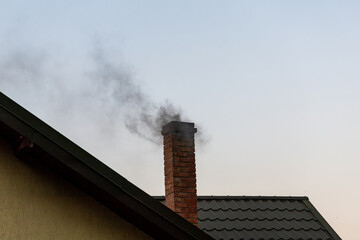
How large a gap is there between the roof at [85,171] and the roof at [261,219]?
18.4 feet

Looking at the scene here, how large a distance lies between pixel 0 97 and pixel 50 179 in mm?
1106

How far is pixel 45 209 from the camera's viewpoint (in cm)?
670

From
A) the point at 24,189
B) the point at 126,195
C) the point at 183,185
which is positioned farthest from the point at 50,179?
the point at 183,185

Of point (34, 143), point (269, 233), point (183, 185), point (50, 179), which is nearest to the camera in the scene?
point (34, 143)

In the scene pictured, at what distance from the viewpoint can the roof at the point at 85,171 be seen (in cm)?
640

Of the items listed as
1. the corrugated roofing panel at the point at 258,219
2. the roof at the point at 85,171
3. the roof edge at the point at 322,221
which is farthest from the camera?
the roof edge at the point at 322,221

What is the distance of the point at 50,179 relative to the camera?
6.81 m

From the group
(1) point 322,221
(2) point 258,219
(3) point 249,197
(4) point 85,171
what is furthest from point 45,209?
(1) point 322,221

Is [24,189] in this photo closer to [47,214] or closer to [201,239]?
[47,214]

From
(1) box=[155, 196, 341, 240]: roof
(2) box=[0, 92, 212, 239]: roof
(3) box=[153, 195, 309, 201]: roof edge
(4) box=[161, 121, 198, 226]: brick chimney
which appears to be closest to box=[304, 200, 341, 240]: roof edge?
(1) box=[155, 196, 341, 240]: roof

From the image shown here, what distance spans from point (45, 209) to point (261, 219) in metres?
7.41

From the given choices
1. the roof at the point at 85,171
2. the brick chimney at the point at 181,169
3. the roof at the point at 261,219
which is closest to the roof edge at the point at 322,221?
the roof at the point at 261,219

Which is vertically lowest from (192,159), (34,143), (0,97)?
(34,143)

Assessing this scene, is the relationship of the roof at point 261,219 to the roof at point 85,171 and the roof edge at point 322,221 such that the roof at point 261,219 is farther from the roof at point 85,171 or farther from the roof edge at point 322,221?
the roof at point 85,171
